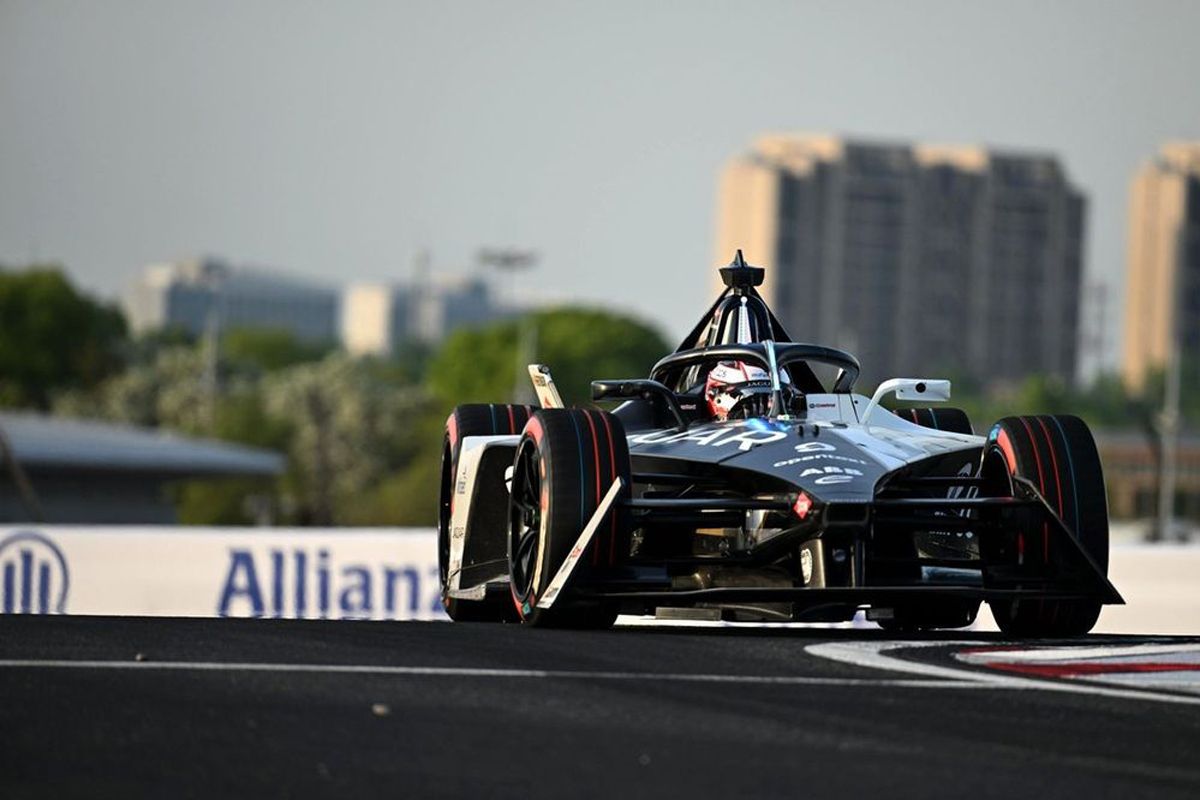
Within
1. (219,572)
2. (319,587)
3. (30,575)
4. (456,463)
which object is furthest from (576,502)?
(30,575)

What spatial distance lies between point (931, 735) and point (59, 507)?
4984cm

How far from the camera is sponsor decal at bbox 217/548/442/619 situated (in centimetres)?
2141

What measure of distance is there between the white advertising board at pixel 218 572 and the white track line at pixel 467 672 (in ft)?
42.7

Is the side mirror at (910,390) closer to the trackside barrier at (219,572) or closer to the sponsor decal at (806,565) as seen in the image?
the sponsor decal at (806,565)

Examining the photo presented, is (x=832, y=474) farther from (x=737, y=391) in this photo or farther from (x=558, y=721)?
(x=558, y=721)

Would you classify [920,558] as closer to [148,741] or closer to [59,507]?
[148,741]

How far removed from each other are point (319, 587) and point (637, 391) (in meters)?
9.51

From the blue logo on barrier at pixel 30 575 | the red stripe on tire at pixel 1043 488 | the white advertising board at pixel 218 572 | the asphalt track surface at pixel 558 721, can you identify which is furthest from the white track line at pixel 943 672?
the blue logo on barrier at pixel 30 575

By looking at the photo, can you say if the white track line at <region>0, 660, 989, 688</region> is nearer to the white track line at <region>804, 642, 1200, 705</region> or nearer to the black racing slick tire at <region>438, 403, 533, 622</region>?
the white track line at <region>804, 642, 1200, 705</region>

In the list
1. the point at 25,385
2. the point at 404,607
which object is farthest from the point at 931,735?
the point at 25,385

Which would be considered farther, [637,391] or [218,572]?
[218,572]

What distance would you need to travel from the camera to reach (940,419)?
14172 millimetres

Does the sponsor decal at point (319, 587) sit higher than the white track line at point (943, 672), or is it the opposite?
the white track line at point (943, 672)

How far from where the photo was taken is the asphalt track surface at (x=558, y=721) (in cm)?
600
